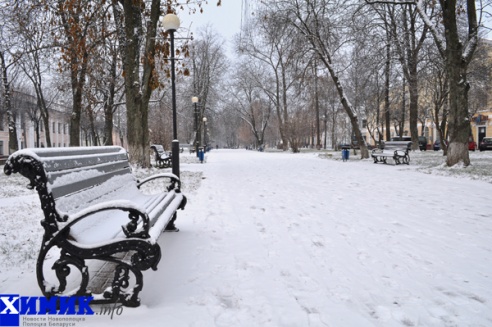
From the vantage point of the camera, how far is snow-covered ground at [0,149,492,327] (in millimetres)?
2299

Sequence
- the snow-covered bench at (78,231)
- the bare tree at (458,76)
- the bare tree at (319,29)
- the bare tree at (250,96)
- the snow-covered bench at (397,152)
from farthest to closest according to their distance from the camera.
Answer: the bare tree at (250,96), the bare tree at (319,29), the snow-covered bench at (397,152), the bare tree at (458,76), the snow-covered bench at (78,231)

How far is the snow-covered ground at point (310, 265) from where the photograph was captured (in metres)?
2.30

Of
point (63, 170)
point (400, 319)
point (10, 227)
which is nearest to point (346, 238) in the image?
point (400, 319)

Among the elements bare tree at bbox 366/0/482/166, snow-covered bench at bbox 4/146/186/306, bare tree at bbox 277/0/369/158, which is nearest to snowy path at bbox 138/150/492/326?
snow-covered bench at bbox 4/146/186/306

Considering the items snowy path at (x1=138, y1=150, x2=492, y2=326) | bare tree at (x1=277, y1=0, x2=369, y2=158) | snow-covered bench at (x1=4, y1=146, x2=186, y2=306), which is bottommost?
snowy path at (x1=138, y1=150, x2=492, y2=326)

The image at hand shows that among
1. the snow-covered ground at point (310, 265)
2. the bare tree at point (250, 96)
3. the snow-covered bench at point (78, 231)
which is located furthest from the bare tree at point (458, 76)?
the bare tree at point (250, 96)

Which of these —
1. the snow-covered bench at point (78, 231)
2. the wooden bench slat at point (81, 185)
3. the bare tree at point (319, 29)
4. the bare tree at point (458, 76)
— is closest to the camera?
the snow-covered bench at point (78, 231)

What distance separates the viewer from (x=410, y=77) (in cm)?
1877

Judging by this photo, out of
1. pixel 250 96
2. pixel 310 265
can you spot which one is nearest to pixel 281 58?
pixel 250 96

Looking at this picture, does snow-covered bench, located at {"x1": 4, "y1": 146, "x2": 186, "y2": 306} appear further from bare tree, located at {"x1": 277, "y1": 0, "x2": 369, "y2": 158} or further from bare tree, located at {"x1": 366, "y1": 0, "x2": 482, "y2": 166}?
bare tree, located at {"x1": 277, "y1": 0, "x2": 369, "y2": 158}

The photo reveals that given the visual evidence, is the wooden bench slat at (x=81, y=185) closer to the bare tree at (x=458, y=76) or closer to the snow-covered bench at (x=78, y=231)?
the snow-covered bench at (x=78, y=231)

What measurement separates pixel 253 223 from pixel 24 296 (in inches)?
115

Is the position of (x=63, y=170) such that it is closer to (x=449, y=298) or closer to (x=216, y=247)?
(x=216, y=247)

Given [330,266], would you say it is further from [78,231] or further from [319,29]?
[319,29]
